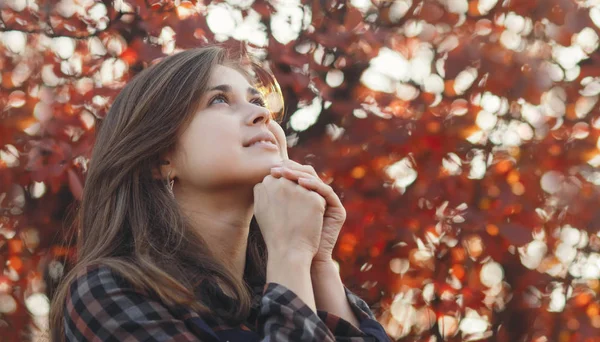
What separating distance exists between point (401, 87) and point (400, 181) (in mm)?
363

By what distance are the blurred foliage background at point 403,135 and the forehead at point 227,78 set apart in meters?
0.72

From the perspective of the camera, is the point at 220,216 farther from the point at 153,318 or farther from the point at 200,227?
the point at 153,318

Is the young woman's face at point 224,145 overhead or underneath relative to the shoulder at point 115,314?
overhead

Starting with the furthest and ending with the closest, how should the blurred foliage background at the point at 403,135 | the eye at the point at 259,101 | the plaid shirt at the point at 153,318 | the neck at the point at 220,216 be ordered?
1. the blurred foliage background at the point at 403,135
2. the eye at the point at 259,101
3. the neck at the point at 220,216
4. the plaid shirt at the point at 153,318

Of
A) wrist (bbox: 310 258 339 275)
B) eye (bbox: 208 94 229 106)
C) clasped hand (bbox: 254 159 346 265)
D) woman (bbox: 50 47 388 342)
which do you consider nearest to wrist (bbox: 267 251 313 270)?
woman (bbox: 50 47 388 342)

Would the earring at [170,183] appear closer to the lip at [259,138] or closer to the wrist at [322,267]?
the lip at [259,138]

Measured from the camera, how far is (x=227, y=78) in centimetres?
241

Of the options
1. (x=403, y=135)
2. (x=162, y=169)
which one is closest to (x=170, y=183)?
(x=162, y=169)

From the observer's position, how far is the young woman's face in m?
2.23

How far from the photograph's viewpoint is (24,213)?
319cm

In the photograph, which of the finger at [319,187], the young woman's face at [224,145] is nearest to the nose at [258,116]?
the young woman's face at [224,145]

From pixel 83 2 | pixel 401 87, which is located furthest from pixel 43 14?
pixel 401 87

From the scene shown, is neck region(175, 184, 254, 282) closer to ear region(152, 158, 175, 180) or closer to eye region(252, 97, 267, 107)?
ear region(152, 158, 175, 180)

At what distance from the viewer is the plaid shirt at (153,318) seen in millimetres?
1929
